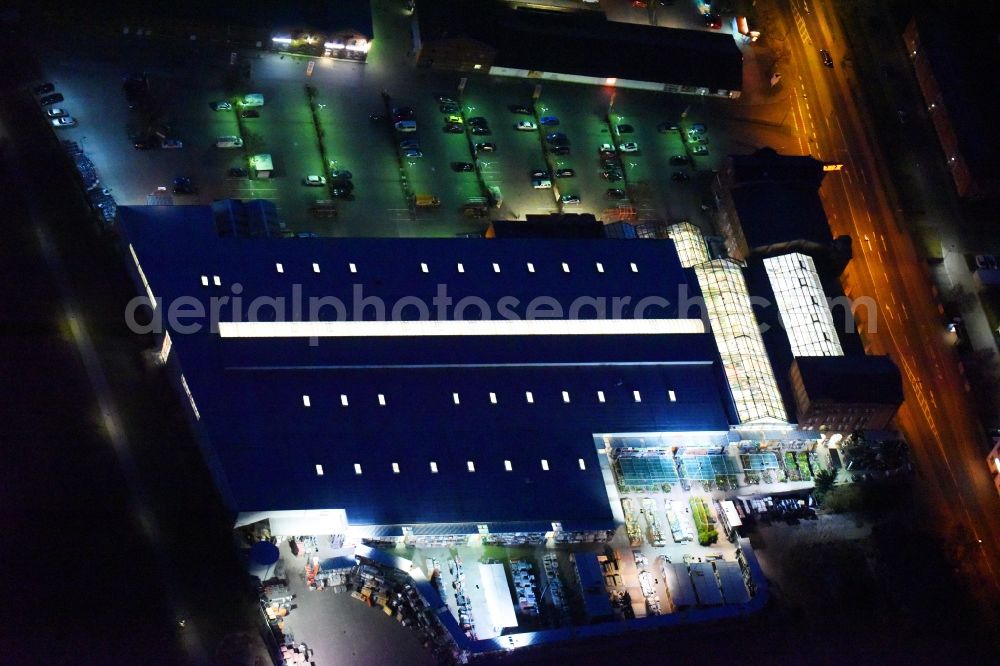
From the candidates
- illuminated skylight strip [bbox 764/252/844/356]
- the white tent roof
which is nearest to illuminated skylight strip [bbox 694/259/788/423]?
illuminated skylight strip [bbox 764/252/844/356]

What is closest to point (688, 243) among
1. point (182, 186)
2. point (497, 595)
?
point (497, 595)

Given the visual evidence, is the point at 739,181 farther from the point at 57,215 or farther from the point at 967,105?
the point at 57,215

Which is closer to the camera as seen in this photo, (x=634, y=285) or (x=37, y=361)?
(x=37, y=361)

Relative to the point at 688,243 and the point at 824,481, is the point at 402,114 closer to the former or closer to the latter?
the point at 688,243

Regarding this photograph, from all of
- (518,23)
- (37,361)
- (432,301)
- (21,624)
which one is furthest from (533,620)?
(518,23)

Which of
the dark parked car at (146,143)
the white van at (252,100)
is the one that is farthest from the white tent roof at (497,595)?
the white van at (252,100)

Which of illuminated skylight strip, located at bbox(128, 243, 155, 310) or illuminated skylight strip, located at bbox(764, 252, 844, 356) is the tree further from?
illuminated skylight strip, located at bbox(128, 243, 155, 310)
